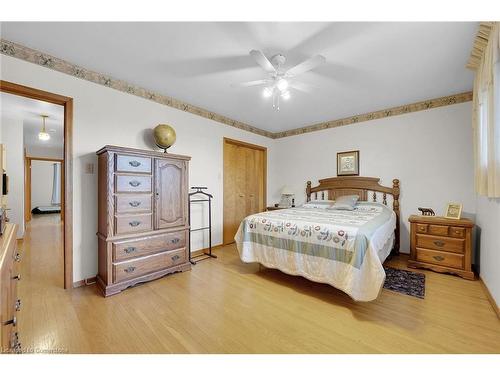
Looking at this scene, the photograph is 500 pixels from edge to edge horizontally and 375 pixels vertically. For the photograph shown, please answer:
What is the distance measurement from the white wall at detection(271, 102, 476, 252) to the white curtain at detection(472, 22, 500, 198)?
3.60ft

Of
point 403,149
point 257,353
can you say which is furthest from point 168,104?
point 403,149

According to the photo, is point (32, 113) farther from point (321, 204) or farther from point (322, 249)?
point (321, 204)

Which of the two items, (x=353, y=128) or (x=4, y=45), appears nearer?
(x=4, y=45)

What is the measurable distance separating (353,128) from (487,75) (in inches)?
84.7

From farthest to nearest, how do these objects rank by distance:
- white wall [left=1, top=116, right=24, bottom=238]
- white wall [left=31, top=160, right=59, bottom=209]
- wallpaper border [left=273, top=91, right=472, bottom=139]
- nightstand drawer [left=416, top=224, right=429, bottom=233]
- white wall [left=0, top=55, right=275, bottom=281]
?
1. white wall [left=31, top=160, right=59, bottom=209]
2. white wall [left=1, top=116, right=24, bottom=238]
3. wallpaper border [left=273, top=91, right=472, bottom=139]
4. nightstand drawer [left=416, top=224, right=429, bottom=233]
5. white wall [left=0, top=55, right=275, bottom=281]

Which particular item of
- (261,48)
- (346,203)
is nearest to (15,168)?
(261,48)

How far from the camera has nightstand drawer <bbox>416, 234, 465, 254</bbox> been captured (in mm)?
2568

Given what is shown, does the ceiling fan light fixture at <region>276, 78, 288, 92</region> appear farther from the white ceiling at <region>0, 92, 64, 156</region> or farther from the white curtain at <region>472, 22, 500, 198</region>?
the white ceiling at <region>0, 92, 64, 156</region>

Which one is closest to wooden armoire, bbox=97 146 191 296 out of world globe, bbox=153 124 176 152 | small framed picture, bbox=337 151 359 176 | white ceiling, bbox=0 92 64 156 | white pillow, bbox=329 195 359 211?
world globe, bbox=153 124 176 152

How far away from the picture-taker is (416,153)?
3.37 metres

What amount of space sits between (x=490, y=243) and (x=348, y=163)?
2192mm

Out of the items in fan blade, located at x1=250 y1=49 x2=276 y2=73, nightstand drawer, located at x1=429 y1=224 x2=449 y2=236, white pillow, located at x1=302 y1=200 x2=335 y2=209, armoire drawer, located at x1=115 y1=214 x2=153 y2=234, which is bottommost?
nightstand drawer, located at x1=429 y1=224 x2=449 y2=236

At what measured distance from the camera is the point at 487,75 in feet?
5.96

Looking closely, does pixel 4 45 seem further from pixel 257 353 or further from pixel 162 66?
pixel 257 353
